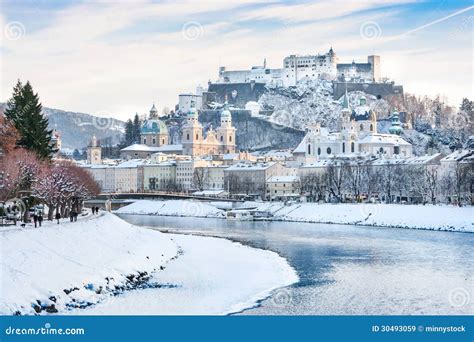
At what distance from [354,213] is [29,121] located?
2264cm

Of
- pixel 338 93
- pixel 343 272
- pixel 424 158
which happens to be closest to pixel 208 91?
pixel 338 93

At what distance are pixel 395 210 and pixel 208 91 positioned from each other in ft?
245

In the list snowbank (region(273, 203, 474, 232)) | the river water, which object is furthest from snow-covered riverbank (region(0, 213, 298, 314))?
snowbank (region(273, 203, 474, 232))

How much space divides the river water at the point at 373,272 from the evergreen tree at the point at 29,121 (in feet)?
26.3

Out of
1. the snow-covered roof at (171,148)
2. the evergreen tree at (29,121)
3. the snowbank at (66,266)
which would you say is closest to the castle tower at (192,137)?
the snow-covered roof at (171,148)

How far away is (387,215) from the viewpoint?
149ft

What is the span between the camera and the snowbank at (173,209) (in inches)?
2426

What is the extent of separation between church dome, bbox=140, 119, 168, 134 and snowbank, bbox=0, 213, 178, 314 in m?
88.3

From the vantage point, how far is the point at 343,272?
869 inches

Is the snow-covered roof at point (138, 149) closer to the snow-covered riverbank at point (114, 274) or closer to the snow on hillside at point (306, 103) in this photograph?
the snow on hillside at point (306, 103)

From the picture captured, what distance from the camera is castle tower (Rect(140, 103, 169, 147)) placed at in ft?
372
